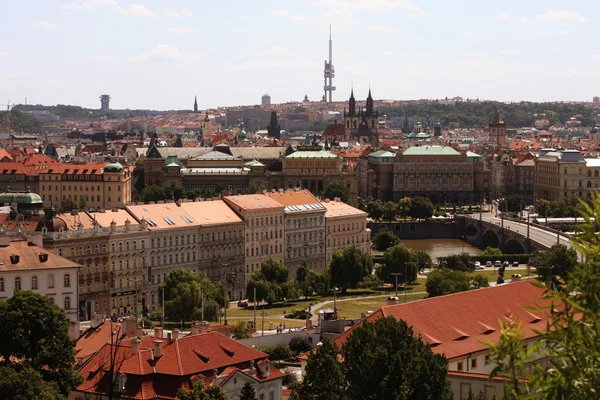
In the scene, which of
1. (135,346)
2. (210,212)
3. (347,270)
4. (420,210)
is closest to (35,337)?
(135,346)

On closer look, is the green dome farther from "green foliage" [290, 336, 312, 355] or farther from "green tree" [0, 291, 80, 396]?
"green tree" [0, 291, 80, 396]

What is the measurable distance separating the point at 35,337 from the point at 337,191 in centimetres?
11261

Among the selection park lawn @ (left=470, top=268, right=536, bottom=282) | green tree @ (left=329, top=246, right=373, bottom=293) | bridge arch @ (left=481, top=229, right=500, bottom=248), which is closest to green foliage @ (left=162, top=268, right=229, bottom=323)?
green tree @ (left=329, top=246, right=373, bottom=293)

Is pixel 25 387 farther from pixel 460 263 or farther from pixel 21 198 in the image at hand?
pixel 460 263

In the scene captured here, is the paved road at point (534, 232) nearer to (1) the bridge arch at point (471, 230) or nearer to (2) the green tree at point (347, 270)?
(1) the bridge arch at point (471, 230)

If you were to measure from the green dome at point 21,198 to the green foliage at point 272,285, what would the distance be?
13670 mm

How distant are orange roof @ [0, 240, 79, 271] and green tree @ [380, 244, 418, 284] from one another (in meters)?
29.5

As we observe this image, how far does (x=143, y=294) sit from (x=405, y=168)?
108182 mm

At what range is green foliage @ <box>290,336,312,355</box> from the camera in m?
57.4

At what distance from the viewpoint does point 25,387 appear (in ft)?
136

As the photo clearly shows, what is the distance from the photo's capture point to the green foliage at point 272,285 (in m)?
82.3

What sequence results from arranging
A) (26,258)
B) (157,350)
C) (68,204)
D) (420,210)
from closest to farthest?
1. (157,350)
2. (26,258)
3. (68,204)
4. (420,210)

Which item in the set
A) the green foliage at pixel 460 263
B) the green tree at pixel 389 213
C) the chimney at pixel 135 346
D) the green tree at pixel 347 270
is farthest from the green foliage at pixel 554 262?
the green tree at pixel 389 213

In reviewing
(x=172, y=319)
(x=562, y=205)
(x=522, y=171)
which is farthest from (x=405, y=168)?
(x=172, y=319)
